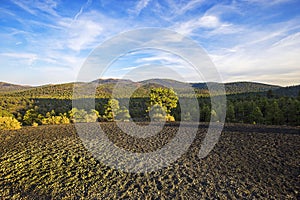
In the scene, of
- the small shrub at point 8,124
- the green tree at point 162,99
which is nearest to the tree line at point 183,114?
the green tree at point 162,99

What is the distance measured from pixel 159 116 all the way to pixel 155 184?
1520 centimetres

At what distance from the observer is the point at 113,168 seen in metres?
8.83

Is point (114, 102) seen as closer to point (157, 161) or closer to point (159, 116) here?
point (159, 116)

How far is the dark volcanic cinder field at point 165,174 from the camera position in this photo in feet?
21.7

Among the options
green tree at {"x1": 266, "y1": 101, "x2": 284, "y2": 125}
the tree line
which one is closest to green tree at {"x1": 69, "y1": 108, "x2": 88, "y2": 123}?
the tree line

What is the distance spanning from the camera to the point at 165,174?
8062 millimetres

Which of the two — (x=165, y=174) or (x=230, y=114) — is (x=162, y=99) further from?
(x=165, y=174)

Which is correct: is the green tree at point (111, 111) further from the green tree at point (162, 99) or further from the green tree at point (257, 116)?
the green tree at point (257, 116)

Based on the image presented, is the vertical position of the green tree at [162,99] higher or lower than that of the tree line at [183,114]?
higher

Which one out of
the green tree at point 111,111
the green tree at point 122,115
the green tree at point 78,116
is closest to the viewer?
the green tree at point 78,116

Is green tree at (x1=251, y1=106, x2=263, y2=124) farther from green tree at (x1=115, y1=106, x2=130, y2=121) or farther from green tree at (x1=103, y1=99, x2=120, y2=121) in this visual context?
green tree at (x1=103, y1=99, x2=120, y2=121)

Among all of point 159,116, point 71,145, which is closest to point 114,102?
point 159,116

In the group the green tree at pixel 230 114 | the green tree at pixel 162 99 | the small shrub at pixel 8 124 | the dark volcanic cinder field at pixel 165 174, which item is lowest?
the green tree at pixel 230 114

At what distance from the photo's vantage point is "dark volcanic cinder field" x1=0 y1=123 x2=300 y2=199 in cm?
661
